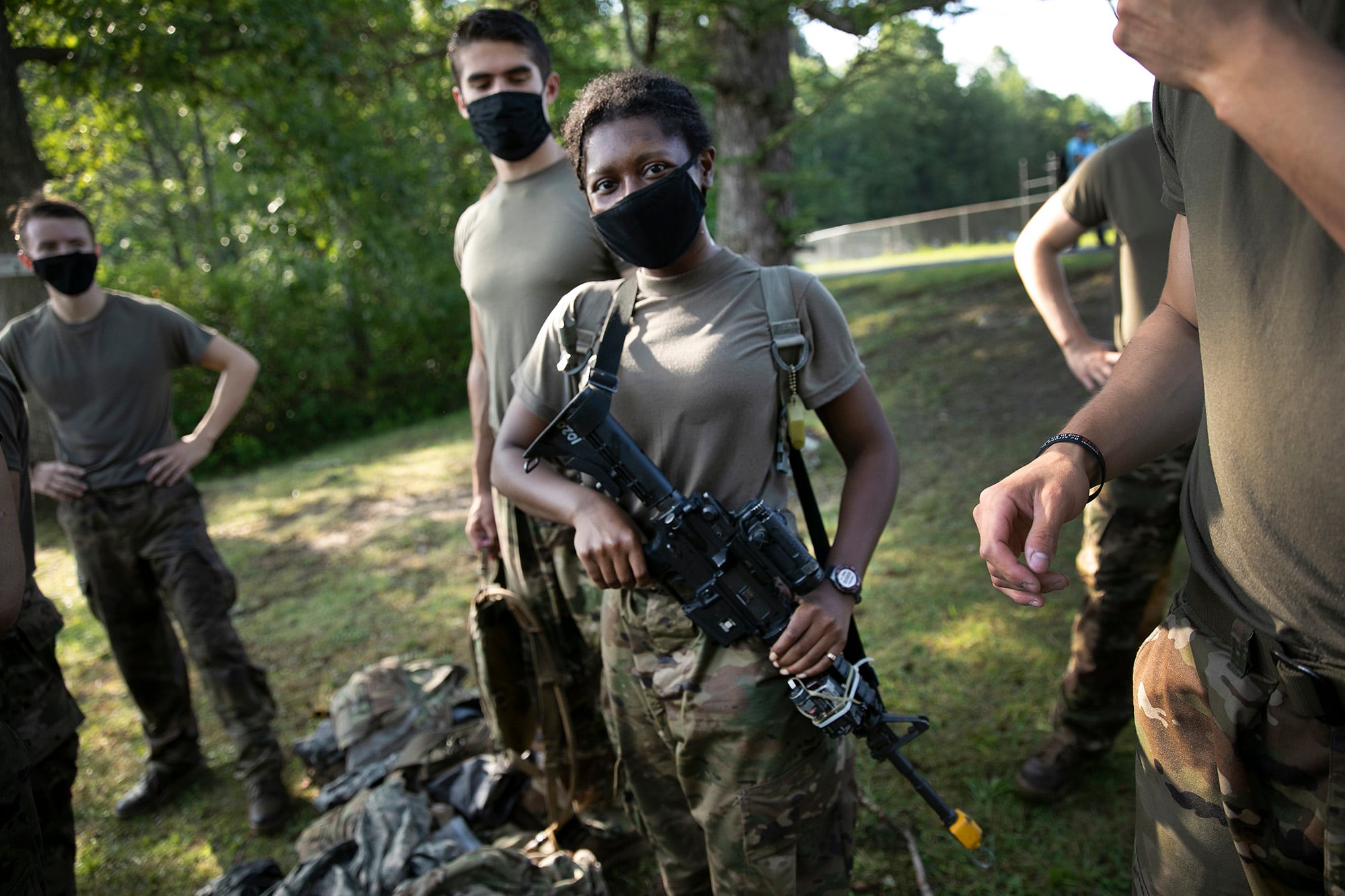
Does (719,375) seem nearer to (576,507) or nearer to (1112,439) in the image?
(576,507)

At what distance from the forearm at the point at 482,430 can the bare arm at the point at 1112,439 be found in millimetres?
1910

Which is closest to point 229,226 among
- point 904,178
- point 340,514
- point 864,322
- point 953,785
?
point 340,514

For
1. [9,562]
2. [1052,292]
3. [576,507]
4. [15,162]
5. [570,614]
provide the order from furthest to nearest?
1. [15,162]
2. [1052,292]
3. [570,614]
4. [576,507]
5. [9,562]

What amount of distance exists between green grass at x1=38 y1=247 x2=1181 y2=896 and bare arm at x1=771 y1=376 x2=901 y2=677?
1365 mm

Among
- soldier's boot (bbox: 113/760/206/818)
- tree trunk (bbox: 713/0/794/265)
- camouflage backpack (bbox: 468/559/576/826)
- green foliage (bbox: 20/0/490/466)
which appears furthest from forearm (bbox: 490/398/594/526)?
green foliage (bbox: 20/0/490/466)

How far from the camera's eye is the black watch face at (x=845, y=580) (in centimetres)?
183

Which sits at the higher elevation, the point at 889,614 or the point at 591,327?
the point at 591,327

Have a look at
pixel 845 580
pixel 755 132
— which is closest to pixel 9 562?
pixel 845 580

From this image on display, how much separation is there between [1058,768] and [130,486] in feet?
12.0

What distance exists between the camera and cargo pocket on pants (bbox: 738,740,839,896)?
5.94ft

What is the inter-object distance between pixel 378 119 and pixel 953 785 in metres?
9.55

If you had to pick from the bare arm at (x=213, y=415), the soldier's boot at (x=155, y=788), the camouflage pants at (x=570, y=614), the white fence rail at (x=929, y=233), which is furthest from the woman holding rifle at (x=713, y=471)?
the white fence rail at (x=929, y=233)

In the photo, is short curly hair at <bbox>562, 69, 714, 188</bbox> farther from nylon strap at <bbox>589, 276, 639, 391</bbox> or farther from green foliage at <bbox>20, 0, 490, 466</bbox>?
green foliage at <bbox>20, 0, 490, 466</bbox>

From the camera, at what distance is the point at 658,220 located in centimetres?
184
